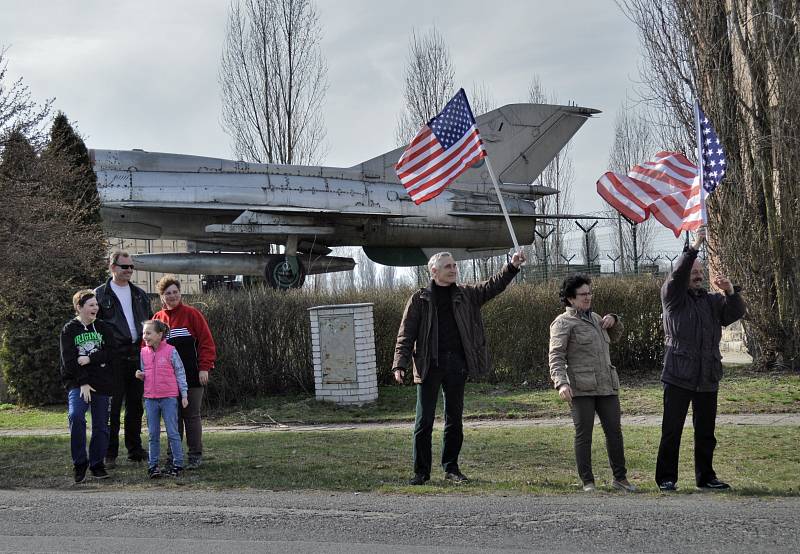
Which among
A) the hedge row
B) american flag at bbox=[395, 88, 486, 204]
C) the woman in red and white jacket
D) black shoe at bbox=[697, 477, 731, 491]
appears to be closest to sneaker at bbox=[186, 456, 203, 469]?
the woman in red and white jacket

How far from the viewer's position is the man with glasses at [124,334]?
8719 millimetres

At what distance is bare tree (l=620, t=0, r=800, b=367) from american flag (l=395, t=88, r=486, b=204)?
8913mm

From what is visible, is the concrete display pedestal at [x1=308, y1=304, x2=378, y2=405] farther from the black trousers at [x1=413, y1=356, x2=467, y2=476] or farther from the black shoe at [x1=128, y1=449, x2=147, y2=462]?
the black trousers at [x1=413, y1=356, x2=467, y2=476]

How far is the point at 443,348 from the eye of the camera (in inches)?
290

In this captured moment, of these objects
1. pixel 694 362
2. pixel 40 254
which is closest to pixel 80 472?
pixel 40 254

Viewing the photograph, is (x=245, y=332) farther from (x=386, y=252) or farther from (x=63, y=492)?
(x=386, y=252)

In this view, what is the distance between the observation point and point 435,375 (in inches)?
290

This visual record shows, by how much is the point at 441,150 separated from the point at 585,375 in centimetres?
333

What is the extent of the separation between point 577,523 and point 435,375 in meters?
2.19

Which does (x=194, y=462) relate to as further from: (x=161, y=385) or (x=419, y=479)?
(x=419, y=479)

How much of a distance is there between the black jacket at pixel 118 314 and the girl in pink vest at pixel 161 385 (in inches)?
26.3

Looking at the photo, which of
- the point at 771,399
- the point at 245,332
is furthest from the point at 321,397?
the point at 771,399

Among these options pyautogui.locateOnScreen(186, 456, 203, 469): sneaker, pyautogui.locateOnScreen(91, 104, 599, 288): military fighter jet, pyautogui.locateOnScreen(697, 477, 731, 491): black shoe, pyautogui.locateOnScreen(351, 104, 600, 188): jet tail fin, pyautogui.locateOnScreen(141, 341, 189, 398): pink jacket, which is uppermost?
pyautogui.locateOnScreen(351, 104, 600, 188): jet tail fin

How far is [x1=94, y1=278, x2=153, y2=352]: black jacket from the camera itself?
8688 mm
